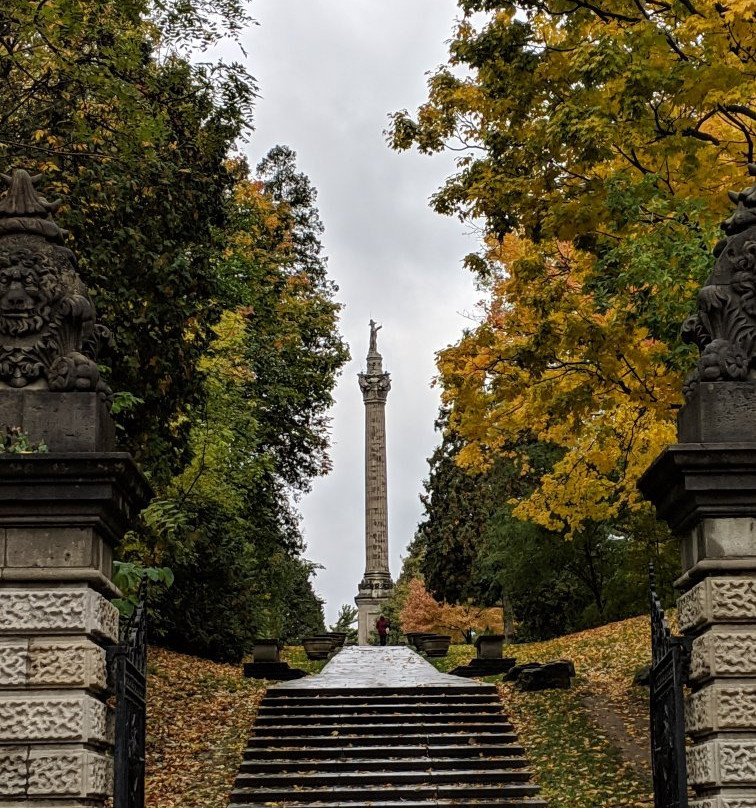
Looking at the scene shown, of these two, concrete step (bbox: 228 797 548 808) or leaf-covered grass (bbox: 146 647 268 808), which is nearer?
concrete step (bbox: 228 797 548 808)

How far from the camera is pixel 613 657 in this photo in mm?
22062

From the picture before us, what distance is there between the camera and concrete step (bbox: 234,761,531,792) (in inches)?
584

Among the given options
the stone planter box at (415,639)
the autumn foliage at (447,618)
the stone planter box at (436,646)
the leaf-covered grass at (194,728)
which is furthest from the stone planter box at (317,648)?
the autumn foliage at (447,618)

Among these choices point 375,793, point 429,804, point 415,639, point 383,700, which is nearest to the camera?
point 429,804

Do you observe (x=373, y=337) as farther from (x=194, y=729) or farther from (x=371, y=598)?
(x=194, y=729)

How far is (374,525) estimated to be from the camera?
4681cm

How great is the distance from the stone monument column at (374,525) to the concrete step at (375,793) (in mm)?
30035

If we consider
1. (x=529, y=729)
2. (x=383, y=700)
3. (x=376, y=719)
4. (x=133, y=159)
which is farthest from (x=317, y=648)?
(x=133, y=159)

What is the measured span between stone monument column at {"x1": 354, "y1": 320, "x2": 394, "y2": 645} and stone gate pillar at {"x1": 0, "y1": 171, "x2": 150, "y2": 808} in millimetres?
38178

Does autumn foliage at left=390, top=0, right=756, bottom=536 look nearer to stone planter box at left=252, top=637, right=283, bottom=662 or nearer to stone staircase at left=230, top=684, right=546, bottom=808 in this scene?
stone staircase at left=230, top=684, right=546, bottom=808

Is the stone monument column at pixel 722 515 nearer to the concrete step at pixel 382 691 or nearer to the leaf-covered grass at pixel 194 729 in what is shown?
the leaf-covered grass at pixel 194 729

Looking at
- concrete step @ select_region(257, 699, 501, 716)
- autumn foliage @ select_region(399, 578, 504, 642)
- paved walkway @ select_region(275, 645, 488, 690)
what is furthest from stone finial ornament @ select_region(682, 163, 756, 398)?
autumn foliage @ select_region(399, 578, 504, 642)

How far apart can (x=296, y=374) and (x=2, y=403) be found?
2517 centimetres

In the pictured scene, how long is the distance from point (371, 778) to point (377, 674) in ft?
25.2
